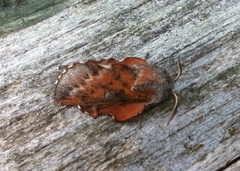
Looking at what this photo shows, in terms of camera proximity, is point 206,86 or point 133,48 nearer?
point 206,86

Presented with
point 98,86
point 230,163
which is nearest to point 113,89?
point 98,86

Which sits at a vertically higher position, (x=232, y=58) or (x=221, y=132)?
(x=232, y=58)

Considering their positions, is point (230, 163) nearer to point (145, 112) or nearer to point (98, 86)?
→ point (145, 112)

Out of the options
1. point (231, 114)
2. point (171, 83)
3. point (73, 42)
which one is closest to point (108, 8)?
point (73, 42)

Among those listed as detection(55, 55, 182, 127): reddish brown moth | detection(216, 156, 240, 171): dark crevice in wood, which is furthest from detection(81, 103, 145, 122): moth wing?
detection(216, 156, 240, 171): dark crevice in wood

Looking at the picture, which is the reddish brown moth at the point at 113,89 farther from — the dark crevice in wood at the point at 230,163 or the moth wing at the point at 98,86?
the dark crevice in wood at the point at 230,163

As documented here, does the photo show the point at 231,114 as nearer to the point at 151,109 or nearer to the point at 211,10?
the point at 151,109
